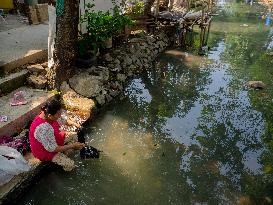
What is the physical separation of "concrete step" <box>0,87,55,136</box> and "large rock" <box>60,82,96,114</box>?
1.88ft

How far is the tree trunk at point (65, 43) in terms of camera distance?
845 centimetres

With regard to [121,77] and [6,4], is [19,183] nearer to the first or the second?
[121,77]

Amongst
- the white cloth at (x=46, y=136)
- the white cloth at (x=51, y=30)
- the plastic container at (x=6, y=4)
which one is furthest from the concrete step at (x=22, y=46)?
the white cloth at (x=46, y=136)

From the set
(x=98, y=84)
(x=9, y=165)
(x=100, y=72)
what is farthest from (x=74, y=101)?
(x=9, y=165)

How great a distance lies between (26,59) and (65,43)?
1.33m

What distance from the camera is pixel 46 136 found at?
5.54 m

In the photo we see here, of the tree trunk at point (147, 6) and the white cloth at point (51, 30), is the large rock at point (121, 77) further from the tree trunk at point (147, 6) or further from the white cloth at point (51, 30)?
the tree trunk at point (147, 6)

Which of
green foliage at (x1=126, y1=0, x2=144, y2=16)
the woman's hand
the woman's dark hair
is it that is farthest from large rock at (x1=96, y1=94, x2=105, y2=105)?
green foliage at (x1=126, y1=0, x2=144, y2=16)

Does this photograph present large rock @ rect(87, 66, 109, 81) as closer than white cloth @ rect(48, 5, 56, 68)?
No

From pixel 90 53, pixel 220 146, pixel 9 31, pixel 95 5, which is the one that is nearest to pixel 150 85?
pixel 90 53

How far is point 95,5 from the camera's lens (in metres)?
11.2

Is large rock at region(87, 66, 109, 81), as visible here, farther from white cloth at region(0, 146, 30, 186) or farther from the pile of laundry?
white cloth at region(0, 146, 30, 186)

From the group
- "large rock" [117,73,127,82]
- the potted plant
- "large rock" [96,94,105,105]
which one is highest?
the potted plant

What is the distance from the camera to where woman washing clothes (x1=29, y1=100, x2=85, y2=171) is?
541 centimetres
